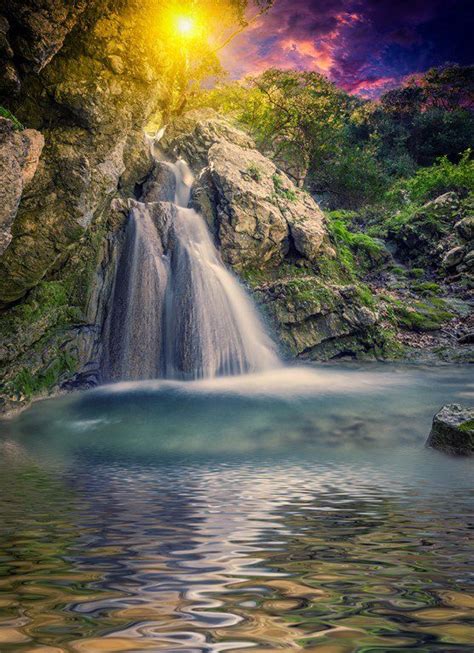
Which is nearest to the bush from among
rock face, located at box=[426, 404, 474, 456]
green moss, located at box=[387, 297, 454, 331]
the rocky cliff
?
the rocky cliff

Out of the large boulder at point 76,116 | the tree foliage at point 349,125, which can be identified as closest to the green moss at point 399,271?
the tree foliage at point 349,125

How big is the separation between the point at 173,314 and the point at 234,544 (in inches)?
416

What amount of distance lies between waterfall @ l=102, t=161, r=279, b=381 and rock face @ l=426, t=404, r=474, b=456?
6.96 m

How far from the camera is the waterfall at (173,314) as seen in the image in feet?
40.5

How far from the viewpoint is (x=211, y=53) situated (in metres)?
18.4

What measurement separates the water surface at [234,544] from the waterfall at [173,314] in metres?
5.02

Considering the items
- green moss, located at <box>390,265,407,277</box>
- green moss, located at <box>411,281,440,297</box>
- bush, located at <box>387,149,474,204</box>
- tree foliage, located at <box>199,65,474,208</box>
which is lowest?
green moss, located at <box>411,281,440,297</box>

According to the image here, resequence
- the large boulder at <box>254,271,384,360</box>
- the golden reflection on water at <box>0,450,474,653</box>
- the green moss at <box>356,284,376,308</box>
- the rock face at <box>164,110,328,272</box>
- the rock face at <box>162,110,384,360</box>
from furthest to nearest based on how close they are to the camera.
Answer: the green moss at <box>356,284,376,308</box> < the rock face at <box>164,110,328,272</box> < the rock face at <box>162,110,384,360</box> < the large boulder at <box>254,271,384,360</box> < the golden reflection on water at <box>0,450,474,653</box>

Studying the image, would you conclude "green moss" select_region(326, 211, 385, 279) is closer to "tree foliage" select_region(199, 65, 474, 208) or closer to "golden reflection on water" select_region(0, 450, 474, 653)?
"tree foliage" select_region(199, 65, 474, 208)

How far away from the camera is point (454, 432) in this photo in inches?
237

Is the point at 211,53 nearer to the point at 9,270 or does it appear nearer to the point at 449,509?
the point at 9,270

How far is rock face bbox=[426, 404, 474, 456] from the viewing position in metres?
5.85

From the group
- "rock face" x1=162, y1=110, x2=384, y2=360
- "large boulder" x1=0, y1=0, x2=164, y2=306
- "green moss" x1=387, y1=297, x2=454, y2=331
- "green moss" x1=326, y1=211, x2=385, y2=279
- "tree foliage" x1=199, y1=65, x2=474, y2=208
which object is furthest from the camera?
"tree foliage" x1=199, y1=65, x2=474, y2=208

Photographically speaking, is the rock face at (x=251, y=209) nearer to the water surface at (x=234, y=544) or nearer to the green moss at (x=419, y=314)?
the green moss at (x=419, y=314)
